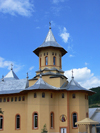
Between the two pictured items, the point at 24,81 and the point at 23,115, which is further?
the point at 24,81

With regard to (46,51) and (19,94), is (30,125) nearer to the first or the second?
(19,94)

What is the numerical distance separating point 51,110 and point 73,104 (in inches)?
114

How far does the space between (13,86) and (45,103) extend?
631 cm

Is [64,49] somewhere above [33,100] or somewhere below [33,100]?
above

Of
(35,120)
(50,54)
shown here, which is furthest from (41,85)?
(50,54)

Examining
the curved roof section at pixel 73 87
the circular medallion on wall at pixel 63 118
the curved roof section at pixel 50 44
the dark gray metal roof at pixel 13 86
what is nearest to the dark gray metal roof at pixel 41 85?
the curved roof section at pixel 73 87

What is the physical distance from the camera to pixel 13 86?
102 ft

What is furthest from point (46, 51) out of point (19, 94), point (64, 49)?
point (19, 94)

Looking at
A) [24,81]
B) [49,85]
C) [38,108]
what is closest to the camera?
[38,108]

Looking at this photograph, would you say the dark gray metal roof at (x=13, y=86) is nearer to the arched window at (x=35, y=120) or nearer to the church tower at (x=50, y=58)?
the church tower at (x=50, y=58)

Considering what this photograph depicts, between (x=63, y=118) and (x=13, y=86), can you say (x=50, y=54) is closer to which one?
(x=13, y=86)

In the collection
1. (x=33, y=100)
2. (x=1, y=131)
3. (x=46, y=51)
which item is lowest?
(x=1, y=131)

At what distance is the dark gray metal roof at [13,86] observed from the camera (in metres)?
30.0

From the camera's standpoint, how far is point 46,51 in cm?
3170
